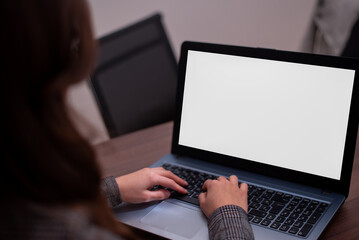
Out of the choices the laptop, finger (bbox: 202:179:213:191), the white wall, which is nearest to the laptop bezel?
the laptop

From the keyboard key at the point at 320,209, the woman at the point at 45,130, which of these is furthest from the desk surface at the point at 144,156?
the woman at the point at 45,130

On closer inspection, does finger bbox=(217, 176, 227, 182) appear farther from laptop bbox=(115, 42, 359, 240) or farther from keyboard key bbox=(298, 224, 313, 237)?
keyboard key bbox=(298, 224, 313, 237)

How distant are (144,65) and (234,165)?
2.72 feet

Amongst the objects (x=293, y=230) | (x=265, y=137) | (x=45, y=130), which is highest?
(x=45, y=130)

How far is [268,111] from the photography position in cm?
93

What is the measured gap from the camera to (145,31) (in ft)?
5.47

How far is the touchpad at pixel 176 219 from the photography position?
0.80 metres

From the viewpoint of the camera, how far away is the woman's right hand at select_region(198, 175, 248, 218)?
2.65 feet

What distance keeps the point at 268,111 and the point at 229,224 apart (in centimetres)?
30

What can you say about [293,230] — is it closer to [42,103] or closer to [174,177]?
[174,177]

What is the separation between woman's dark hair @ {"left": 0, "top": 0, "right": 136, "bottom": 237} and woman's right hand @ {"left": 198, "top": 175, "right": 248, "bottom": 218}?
36 centimetres

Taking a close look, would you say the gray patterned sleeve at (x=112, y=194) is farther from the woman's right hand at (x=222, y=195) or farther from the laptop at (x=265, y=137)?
the woman's right hand at (x=222, y=195)

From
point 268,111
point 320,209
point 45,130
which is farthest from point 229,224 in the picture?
point 45,130

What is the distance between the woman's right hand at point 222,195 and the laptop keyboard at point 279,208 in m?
0.02
